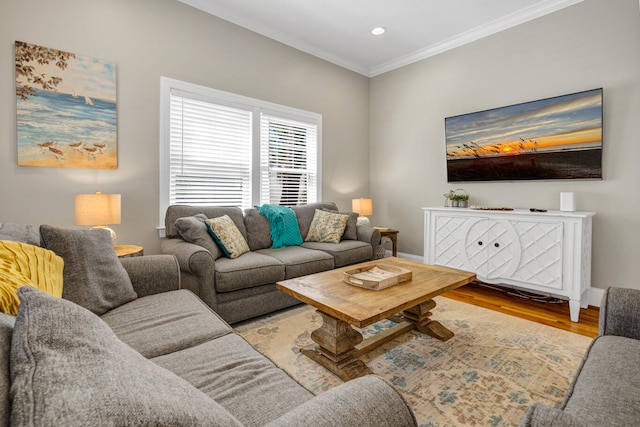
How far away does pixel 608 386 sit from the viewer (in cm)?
99

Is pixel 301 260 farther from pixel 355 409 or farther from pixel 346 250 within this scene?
pixel 355 409

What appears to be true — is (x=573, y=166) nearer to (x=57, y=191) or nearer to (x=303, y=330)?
(x=303, y=330)

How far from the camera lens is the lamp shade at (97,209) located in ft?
7.71

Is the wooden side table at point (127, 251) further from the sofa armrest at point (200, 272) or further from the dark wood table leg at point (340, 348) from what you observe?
the dark wood table leg at point (340, 348)

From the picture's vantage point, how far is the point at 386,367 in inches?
76.2

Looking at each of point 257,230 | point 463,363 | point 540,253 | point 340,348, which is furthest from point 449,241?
point 340,348

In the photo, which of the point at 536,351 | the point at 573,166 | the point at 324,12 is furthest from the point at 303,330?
the point at 324,12

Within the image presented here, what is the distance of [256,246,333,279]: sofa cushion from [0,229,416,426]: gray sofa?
1.34 m

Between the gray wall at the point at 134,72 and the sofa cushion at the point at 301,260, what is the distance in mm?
1265

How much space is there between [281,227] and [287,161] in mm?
1138

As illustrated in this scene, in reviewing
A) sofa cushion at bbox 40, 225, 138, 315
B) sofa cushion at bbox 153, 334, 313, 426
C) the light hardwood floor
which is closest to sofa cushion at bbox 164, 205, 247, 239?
sofa cushion at bbox 40, 225, 138, 315

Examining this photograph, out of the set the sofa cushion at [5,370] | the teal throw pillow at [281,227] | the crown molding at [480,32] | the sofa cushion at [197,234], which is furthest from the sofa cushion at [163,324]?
the crown molding at [480,32]

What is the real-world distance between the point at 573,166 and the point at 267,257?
A: 3147mm

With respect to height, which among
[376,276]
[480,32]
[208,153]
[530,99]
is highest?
[480,32]
